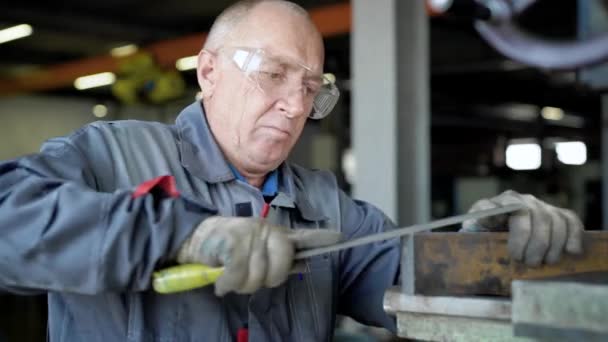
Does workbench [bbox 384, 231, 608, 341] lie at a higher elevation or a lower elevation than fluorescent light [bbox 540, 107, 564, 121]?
lower

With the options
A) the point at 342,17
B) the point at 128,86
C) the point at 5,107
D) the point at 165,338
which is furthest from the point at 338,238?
the point at 5,107

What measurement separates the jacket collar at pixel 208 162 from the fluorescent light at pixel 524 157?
27.8 feet

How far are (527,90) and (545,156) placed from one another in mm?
1263

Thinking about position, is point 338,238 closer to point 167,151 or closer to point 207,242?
point 207,242

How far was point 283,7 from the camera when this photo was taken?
152 centimetres

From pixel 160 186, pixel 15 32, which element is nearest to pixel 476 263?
pixel 160 186

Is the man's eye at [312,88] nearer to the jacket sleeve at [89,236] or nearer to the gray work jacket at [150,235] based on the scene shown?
the gray work jacket at [150,235]

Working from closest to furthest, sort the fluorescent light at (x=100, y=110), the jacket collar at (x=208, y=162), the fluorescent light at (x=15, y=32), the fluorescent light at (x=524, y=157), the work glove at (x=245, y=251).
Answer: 1. the work glove at (x=245, y=251)
2. the jacket collar at (x=208, y=162)
3. the fluorescent light at (x=15, y=32)
4. the fluorescent light at (x=524, y=157)
5. the fluorescent light at (x=100, y=110)

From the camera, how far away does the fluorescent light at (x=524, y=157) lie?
972 cm

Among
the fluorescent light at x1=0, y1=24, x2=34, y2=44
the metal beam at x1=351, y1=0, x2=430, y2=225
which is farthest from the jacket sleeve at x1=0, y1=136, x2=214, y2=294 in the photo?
the fluorescent light at x1=0, y1=24, x2=34, y2=44

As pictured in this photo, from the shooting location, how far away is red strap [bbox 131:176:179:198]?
1.05 m

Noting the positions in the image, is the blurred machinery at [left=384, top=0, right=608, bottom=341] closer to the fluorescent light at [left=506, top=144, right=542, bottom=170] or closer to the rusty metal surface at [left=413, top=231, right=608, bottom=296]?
the rusty metal surface at [left=413, top=231, right=608, bottom=296]

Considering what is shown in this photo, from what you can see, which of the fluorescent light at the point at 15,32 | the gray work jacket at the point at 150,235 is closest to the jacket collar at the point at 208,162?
the gray work jacket at the point at 150,235

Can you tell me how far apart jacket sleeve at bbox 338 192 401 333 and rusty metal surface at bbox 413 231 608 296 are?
39 centimetres
